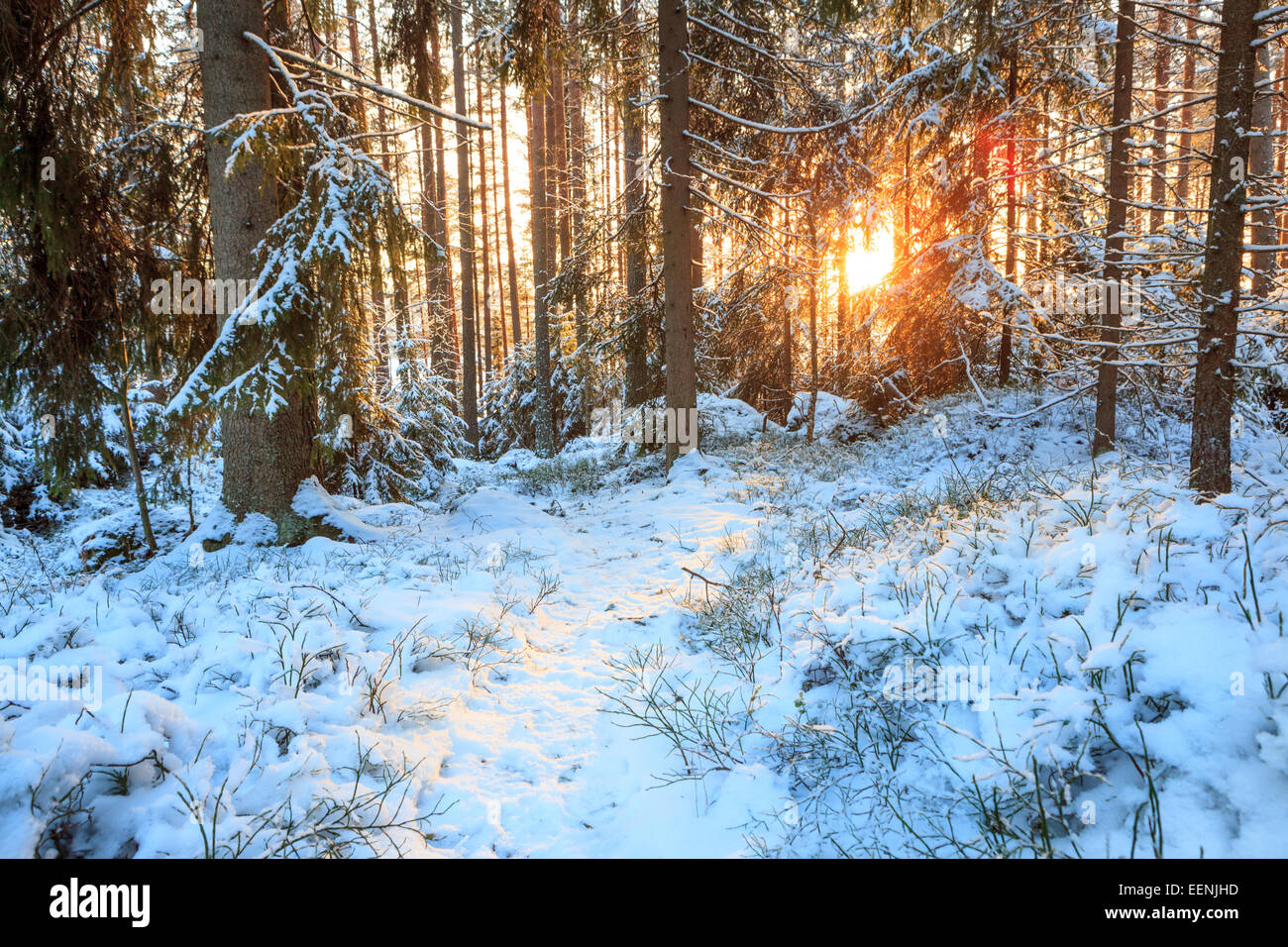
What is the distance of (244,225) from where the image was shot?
253 inches

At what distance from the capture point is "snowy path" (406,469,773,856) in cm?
241

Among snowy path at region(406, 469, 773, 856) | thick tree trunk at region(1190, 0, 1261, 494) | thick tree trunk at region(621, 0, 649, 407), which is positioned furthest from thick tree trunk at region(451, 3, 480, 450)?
thick tree trunk at region(1190, 0, 1261, 494)

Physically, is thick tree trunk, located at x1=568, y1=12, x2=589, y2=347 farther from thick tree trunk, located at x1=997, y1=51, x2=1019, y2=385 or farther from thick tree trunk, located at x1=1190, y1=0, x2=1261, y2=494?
thick tree trunk, located at x1=1190, y1=0, x2=1261, y2=494

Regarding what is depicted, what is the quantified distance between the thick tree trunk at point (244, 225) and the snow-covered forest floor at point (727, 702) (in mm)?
1563

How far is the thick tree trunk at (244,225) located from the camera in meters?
6.24

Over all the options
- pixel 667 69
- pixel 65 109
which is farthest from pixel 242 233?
pixel 667 69

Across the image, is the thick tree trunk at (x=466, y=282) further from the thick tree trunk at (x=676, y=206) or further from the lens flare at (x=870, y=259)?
the lens flare at (x=870, y=259)

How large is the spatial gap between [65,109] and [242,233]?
259 cm

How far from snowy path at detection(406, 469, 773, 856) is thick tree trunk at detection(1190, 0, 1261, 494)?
13.8ft

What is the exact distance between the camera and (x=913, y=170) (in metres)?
10.9

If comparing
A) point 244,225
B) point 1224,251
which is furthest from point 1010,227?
point 244,225

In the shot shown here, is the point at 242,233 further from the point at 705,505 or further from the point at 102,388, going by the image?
the point at 705,505

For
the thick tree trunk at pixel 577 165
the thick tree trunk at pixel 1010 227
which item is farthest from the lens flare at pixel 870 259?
the thick tree trunk at pixel 577 165

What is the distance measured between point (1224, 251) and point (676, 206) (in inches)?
278
